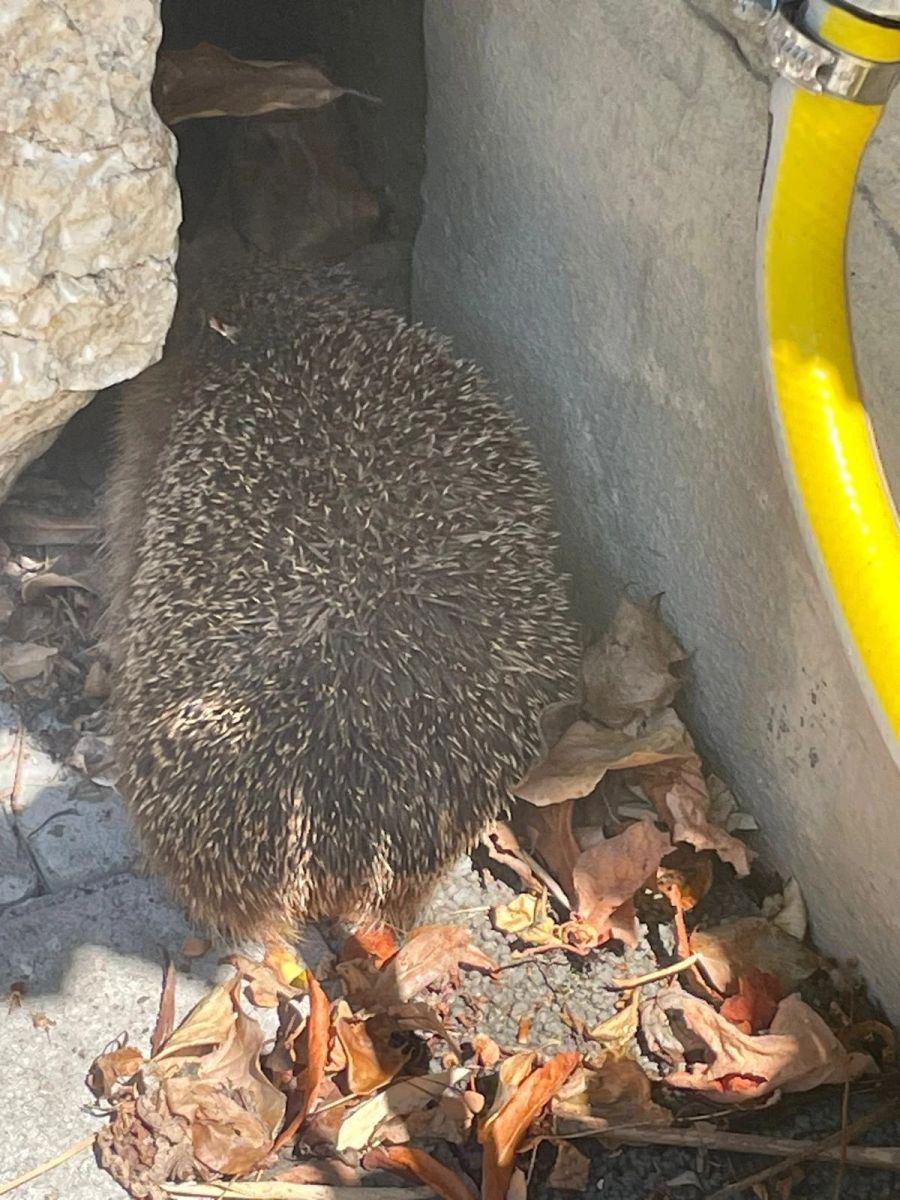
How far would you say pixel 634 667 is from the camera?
2.75m

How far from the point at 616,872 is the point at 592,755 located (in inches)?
9.6

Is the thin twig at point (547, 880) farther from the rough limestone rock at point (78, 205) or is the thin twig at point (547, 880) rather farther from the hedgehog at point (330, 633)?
the rough limestone rock at point (78, 205)

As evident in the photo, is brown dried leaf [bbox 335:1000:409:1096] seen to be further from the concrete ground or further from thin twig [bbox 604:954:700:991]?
thin twig [bbox 604:954:700:991]

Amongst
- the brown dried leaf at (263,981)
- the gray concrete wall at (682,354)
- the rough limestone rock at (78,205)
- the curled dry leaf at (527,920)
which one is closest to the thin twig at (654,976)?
the curled dry leaf at (527,920)

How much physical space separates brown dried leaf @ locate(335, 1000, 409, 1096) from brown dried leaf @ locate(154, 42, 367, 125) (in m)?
1.94

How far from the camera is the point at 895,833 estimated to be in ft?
7.10

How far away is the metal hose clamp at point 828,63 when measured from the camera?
1.47m

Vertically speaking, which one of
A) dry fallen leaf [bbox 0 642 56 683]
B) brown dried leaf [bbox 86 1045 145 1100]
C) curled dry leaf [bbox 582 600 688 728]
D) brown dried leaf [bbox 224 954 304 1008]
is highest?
curled dry leaf [bbox 582 600 688 728]

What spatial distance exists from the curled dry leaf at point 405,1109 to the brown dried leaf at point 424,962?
0.17 metres

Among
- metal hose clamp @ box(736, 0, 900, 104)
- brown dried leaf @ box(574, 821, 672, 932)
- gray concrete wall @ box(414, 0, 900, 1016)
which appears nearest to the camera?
metal hose clamp @ box(736, 0, 900, 104)

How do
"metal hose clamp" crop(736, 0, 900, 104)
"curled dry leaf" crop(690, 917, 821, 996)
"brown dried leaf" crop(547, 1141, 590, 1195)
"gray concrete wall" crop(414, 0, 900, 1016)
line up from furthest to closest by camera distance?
"curled dry leaf" crop(690, 917, 821, 996)
"brown dried leaf" crop(547, 1141, 590, 1195)
"gray concrete wall" crop(414, 0, 900, 1016)
"metal hose clamp" crop(736, 0, 900, 104)

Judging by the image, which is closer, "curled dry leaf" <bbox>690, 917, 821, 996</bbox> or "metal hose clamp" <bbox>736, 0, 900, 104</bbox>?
"metal hose clamp" <bbox>736, 0, 900, 104</bbox>

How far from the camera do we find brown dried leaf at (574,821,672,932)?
8.51 feet

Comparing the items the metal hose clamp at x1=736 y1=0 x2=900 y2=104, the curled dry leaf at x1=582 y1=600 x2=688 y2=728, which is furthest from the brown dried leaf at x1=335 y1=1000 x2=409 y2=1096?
the metal hose clamp at x1=736 y1=0 x2=900 y2=104
